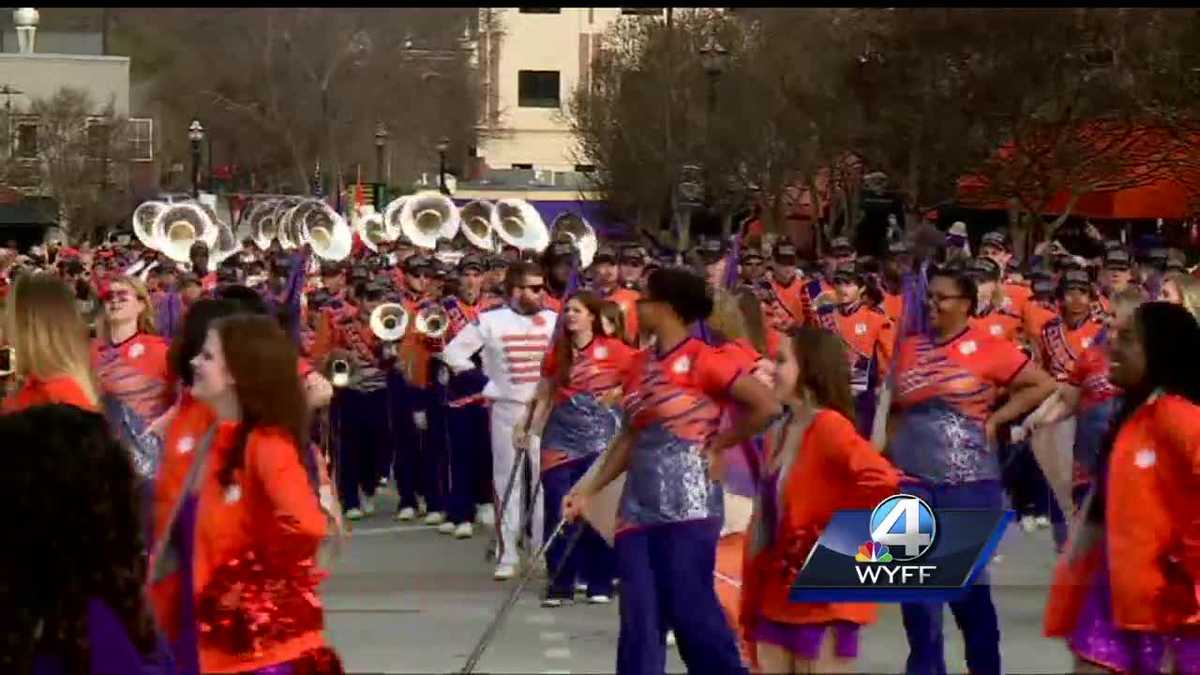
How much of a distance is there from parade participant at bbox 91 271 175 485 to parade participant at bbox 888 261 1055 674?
2890 mm

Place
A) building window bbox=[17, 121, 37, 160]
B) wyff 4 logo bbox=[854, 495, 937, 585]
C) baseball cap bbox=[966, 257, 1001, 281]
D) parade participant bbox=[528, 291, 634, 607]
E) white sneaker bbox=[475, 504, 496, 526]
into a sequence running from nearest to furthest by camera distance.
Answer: wyff 4 logo bbox=[854, 495, 937, 585] → parade participant bbox=[528, 291, 634, 607] → baseball cap bbox=[966, 257, 1001, 281] → white sneaker bbox=[475, 504, 496, 526] → building window bbox=[17, 121, 37, 160]

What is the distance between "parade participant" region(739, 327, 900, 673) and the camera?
24.0ft

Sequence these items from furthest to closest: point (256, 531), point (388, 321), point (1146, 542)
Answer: point (388, 321) < point (1146, 542) < point (256, 531)

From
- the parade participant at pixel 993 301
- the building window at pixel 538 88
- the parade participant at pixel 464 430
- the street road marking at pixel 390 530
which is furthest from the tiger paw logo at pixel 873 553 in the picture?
the building window at pixel 538 88

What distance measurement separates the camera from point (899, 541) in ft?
29.7

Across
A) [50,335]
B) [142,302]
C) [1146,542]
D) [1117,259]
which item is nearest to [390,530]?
[1117,259]

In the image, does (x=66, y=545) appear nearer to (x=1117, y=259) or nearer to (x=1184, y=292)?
(x=1184, y=292)

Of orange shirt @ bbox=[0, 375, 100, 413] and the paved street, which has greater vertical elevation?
Answer: orange shirt @ bbox=[0, 375, 100, 413]

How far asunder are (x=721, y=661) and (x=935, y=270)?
2.41 m

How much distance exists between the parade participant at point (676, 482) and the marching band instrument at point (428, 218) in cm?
2322

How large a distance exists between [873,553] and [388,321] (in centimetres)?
906

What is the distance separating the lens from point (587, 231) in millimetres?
26141

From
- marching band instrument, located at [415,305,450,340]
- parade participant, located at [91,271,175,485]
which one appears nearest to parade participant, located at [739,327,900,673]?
parade participant, located at [91,271,175,485]

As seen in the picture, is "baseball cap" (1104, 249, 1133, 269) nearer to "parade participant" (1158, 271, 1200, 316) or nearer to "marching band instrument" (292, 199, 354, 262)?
"parade participant" (1158, 271, 1200, 316)
